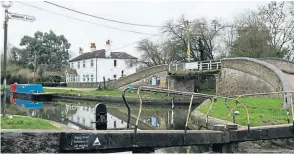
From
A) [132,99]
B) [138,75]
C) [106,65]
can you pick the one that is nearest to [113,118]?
[132,99]

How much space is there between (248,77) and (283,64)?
4.25 metres

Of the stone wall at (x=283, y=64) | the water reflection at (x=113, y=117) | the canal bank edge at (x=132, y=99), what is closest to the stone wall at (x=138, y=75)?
the canal bank edge at (x=132, y=99)

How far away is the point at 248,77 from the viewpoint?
76.3ft

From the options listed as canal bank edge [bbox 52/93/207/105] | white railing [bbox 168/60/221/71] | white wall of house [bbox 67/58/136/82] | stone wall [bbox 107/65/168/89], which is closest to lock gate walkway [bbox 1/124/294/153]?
canal bank edge [bbox 52/93/207/105]

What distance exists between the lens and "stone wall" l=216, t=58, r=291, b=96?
1958 cm

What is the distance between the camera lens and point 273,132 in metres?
8.38

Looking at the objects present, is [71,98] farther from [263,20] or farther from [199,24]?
[263,20]

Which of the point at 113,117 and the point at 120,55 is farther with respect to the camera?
the point at 120,55

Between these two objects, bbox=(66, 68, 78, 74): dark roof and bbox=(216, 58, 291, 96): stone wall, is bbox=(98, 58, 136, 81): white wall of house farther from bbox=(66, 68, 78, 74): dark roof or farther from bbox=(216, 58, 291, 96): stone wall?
bbox=(216, 58, 291, 96): stone wall

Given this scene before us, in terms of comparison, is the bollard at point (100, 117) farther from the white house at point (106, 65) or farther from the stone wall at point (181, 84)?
the white house at point (106, 65)

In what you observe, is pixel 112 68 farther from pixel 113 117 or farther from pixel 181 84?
pixel 113 117

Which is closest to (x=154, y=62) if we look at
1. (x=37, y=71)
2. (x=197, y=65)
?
(x=197, y=65)

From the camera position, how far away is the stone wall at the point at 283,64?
25109 millimetres

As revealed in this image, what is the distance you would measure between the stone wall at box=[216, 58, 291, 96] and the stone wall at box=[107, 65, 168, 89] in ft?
22.9
